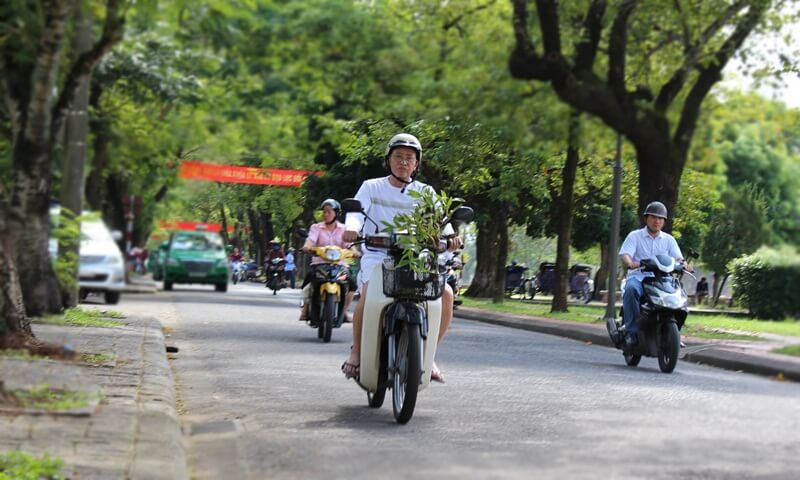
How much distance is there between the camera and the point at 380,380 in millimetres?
8812

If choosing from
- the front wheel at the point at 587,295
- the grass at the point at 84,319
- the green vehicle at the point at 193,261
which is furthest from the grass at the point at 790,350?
the front wheel at the point at 587,295

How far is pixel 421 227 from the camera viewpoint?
8430 millimetres

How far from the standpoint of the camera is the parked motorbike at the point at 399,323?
818cm

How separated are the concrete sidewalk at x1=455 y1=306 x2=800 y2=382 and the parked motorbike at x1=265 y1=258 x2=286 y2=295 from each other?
1029cm

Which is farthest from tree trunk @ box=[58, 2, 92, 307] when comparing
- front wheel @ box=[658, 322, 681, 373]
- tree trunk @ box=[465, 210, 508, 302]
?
tree trunk @ box=[465, 210, 508, 302]

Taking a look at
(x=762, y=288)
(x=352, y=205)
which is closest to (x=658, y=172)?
(x=762, y=288)

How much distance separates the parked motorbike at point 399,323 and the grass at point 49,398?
6.22 feet

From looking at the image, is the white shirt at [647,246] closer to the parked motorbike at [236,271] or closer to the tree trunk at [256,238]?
the tree trunk at [256,238]

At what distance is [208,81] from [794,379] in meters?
11.4

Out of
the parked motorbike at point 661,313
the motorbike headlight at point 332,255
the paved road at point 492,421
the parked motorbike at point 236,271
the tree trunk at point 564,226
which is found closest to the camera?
the paved road at point 492,421

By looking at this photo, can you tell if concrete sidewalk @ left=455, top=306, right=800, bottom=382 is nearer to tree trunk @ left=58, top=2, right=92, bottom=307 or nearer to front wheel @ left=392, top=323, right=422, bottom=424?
front wheel @ left=392, top=323, right=422, bottom=424

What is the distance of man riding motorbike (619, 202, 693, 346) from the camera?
45.1ft

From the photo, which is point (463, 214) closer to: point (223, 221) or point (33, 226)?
point (33, 226)

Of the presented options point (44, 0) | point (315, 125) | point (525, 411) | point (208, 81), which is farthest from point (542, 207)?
point (525, 411)
